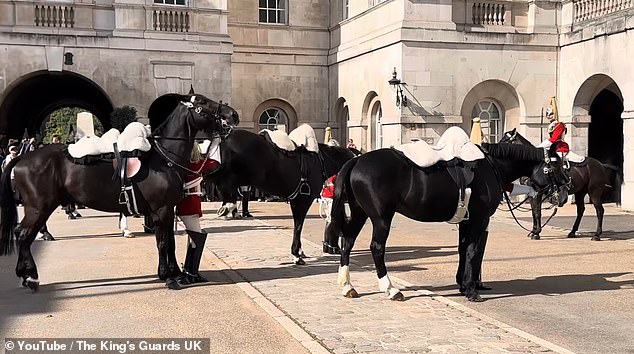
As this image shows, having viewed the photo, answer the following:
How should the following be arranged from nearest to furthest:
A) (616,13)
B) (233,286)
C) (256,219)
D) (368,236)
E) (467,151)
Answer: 1. (467,151)
2. (233,286)
3. (368,236)
4. (256,219)
5. (616,13)

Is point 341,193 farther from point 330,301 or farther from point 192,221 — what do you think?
point 192,221

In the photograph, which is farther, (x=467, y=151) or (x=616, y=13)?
(x=616, y=13)

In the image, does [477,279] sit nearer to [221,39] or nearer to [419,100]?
[419,100]

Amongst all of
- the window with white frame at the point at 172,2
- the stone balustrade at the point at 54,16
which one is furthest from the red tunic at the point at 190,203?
the window with white frame at the point at 172,2

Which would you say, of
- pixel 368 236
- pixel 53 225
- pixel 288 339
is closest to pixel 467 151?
pixel 288 339

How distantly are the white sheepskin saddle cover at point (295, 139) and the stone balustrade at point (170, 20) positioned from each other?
11.2m

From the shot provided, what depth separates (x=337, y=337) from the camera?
19.2 feet

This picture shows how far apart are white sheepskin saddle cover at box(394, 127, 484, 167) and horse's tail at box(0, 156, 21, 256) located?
4490 millimetres

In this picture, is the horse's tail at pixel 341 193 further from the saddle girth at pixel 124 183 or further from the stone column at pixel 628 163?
the stone column at pixel 628 163

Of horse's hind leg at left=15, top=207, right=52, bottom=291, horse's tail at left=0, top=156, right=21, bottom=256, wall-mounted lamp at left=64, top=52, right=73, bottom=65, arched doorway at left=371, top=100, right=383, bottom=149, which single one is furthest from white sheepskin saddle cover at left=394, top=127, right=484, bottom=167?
wall-mounted lamp at left=64, top=52, right=73, bottom=65

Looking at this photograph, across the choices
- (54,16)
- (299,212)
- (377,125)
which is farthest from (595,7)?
(54,16)

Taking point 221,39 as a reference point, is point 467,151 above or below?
below

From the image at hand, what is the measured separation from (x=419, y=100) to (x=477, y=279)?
12.3 meters

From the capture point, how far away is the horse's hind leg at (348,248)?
7449 millimetres
